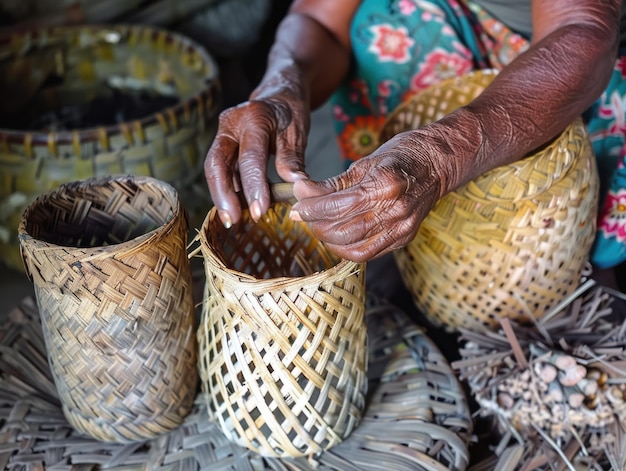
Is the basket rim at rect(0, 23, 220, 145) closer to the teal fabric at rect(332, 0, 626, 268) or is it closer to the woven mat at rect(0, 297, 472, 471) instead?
the teal fabric at rect(332, 0, 626, 268)

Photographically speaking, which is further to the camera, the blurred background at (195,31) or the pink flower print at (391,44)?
the blurred background at (195,31)

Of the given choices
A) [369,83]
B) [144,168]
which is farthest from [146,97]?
[369,83]

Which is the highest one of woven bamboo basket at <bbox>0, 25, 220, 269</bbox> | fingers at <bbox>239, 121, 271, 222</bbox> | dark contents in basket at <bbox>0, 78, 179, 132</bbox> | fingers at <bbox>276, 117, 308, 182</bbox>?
fingers at <bbox>239, 121, 271, 222</bbox>

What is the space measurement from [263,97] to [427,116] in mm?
349

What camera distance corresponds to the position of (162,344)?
98 centimetres

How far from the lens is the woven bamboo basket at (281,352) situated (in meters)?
0.88

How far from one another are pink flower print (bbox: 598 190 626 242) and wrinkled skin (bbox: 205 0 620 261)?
0.23 metres

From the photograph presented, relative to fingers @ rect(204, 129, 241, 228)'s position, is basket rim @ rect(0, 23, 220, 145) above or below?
below

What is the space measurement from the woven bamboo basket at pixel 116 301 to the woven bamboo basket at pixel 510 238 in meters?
0.43

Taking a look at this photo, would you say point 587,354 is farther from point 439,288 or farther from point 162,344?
point 162,344

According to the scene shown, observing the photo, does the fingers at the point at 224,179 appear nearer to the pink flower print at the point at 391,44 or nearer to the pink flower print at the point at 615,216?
the pink flower print at the point at 391,44

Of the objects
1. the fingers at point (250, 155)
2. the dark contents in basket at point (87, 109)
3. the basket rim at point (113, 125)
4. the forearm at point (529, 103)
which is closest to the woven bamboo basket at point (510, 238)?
the forearm at point (529, 103)

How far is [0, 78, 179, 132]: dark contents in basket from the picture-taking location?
1.93 m

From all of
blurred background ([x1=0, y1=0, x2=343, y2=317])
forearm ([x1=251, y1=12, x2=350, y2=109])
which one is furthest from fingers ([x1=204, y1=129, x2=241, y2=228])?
blurred background ([x1=0, y1=0, x2=343, y2=317])
